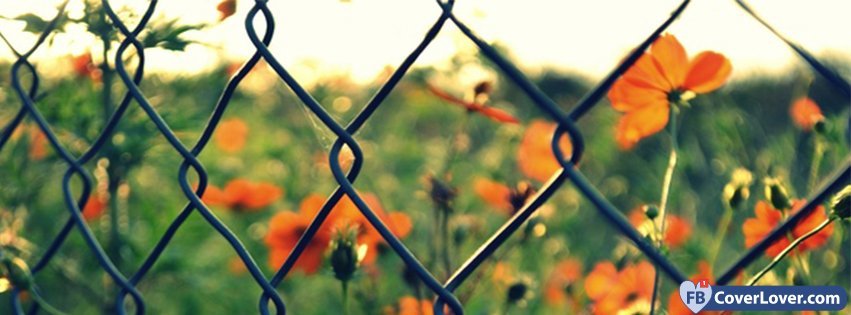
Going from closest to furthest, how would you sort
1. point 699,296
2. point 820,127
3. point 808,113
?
point 699,296, point 820,127, point 808,113

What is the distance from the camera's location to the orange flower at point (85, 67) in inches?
51.3

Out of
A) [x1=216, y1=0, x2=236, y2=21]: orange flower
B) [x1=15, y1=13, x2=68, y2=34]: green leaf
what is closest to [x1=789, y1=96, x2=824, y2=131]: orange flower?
[x1=216, y1=0, x2=236, y2=21]: orange flower

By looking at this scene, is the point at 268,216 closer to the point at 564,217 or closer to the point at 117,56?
the point at 564,217

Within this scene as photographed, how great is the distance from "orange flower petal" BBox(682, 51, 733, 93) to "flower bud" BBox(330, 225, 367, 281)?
30 cm

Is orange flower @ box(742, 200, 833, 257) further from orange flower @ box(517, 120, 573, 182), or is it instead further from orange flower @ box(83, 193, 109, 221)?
orange flower @ box(83, 193, 109, 221)

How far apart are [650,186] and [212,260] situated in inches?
30.0

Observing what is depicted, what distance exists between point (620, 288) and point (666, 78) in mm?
374

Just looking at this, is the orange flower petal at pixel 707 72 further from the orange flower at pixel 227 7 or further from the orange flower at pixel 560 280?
the orange flower at pixel 560 280

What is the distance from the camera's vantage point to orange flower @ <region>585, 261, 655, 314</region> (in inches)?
43.6

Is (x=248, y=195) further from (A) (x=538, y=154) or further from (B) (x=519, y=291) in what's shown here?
(B) (x=519, y=291)

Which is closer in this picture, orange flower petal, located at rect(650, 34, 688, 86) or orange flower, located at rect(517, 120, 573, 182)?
orange flower petal, located at rect(650, 34, 688, 86)

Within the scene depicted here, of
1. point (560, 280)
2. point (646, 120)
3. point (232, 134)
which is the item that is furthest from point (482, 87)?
point (232, 134)

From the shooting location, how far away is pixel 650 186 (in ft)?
6.29

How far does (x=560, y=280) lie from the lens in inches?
63.8
